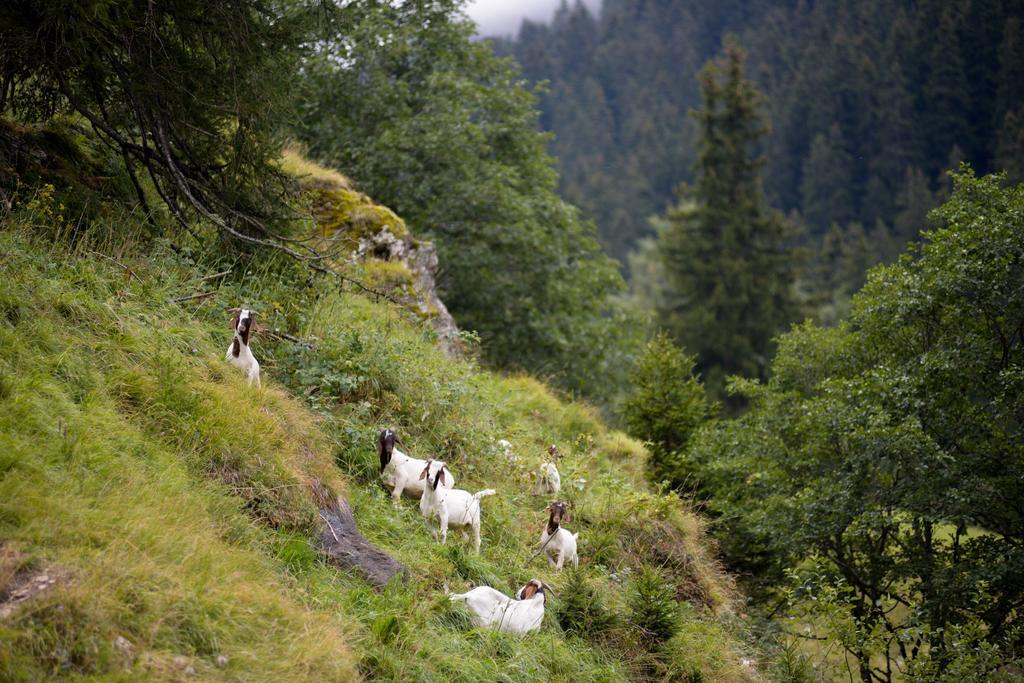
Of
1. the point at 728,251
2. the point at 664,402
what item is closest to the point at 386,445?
the point at 664,402

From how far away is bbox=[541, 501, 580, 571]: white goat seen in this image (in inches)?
281

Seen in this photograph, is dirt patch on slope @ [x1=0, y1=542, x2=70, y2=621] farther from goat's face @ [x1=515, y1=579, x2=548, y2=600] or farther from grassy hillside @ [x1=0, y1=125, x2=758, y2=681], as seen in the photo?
goat's face @ [x1=515, y1=579, x2=548, y2=600]

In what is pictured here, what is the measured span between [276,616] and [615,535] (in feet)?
15.6

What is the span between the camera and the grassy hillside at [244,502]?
12.5 feet

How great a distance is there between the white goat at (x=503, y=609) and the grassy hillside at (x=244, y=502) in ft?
0.37

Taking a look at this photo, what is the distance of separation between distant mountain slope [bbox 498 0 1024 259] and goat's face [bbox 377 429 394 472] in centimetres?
6182

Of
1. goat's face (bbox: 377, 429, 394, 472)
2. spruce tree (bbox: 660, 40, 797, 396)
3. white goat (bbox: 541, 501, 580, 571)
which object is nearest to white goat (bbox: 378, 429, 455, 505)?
goat's face (bbox: 377, 429, 394, 472)

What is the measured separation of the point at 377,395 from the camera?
7848 millimetres

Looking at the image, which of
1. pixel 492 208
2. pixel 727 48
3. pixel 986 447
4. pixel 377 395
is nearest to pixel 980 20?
pixel 727 48

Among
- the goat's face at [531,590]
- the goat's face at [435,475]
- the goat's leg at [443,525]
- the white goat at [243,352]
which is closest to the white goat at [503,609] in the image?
the goat's face at [531,590]

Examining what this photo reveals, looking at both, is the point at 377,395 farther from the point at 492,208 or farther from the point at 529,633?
the point at 492,208

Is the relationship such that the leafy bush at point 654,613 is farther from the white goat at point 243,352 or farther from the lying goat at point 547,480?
the white goat at point 243,352

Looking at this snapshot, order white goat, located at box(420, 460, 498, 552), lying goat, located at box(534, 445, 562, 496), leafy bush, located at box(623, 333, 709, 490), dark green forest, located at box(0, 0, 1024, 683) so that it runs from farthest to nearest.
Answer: leafy bush, located at box(623, 333, 709, 490) → lying goat, located at box(534, 445, 562, 496) → white goat, located at box(420, 460, 498, 552) → dark green forest, located at box(0, 0, 1024, 683)

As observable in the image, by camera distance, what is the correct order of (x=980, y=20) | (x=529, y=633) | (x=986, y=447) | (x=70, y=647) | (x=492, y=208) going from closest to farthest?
(x=70, y=647) → (x=529, y=633) → (x=986, y=447) → (x=492, y=208) → (x=980, y=20)
